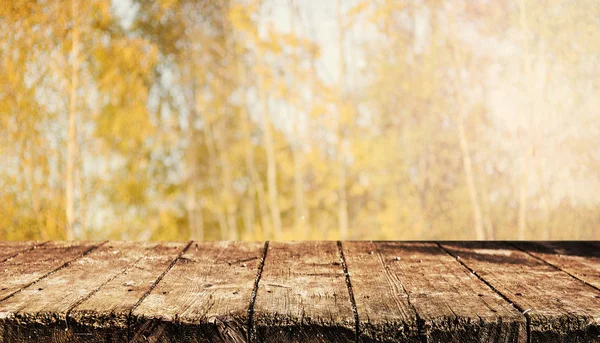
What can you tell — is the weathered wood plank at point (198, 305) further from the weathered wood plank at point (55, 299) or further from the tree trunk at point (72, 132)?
the tree trunk at point (72, 132)

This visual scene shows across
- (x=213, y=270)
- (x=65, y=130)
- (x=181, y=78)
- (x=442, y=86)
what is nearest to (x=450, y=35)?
(x=442, y=86)

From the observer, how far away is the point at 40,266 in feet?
5.16

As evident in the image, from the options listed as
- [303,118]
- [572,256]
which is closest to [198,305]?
[572,256]

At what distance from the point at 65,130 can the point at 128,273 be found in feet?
8.53

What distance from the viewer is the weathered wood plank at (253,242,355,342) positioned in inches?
42.1

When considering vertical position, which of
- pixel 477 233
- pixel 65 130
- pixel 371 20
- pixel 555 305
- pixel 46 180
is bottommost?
pixel 477 233

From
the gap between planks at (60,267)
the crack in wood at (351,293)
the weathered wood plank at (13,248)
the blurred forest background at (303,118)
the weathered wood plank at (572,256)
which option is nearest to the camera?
the crack in wood at (351,293)

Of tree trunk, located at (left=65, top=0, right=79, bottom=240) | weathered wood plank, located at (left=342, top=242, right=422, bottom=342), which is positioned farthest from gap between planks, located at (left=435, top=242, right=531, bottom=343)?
tree trunk, located at (left=65, top=0, right=79, bottom=240)

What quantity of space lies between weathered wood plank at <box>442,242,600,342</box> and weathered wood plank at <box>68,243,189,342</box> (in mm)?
751

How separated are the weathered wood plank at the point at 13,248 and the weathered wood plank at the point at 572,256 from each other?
153 centimetres

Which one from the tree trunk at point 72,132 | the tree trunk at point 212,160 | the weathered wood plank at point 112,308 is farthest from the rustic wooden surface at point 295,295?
the tree trunk at point 212,160

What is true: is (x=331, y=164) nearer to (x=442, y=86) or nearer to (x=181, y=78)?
(x=442, y=86)

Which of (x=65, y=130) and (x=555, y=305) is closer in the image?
(x=555, y=305)

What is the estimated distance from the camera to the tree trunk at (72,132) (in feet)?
12.4
